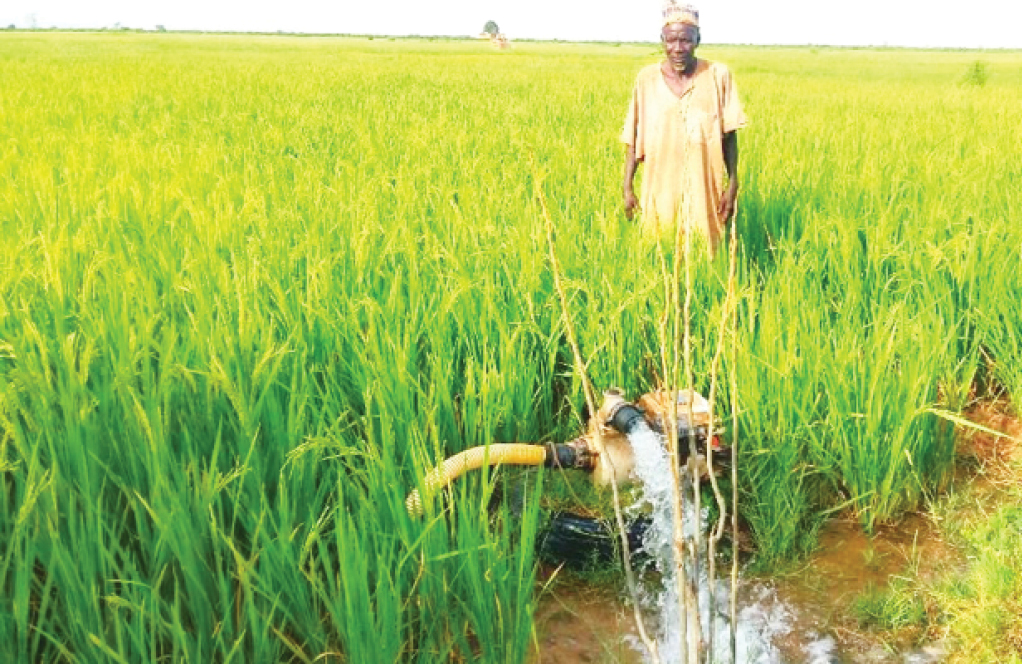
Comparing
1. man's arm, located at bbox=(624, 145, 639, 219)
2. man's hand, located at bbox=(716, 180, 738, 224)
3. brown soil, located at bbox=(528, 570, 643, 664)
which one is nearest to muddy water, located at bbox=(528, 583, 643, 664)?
brown soil, located at bbox=(528, 570, 643, 664)

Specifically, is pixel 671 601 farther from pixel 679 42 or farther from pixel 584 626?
pixel 679 42

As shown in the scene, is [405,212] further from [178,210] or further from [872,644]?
[872,644]

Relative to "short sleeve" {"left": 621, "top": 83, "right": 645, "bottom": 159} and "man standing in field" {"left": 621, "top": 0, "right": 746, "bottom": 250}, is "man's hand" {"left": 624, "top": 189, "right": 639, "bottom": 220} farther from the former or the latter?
"short sleeve" {"left": 621, "top": 83, "right": 645, "bottom": 159}

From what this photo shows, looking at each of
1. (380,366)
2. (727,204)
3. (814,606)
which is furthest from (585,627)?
(727,204)

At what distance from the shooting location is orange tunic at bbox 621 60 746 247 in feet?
12.4

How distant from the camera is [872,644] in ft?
7.02

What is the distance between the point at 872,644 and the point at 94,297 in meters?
2.36

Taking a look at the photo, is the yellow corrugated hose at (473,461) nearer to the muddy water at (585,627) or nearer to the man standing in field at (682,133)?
the muddy water at (585,627)

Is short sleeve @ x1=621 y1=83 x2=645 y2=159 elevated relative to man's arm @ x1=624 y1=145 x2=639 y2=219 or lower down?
elevated

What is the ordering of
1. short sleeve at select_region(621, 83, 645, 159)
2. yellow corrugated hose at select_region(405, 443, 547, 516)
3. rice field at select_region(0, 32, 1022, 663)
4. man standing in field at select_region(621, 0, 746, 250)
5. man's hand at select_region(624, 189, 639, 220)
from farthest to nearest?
man's hand at select_region(624, 189, 639, 220)
short sleeve at select_region(621, 83, 645, 159)
man standing in field at select_region(621, 0, 746, 250)
yellow corrugated hose at select_region(405, 443, 547, 516)
rice field at select_region(0, 32, 1022, 663)

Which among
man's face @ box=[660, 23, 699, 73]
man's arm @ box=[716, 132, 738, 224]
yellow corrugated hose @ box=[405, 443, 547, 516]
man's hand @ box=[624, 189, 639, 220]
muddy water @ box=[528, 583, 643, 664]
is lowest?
muddy water @ box=[528, 583, 643, 664]

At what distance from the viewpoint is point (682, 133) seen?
3914mm

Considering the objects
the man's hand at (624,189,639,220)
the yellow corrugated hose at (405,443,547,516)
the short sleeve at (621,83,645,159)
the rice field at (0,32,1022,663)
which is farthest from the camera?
the man's hand at (624,189,639,220)

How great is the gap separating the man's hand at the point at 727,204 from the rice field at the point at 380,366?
0.28m
